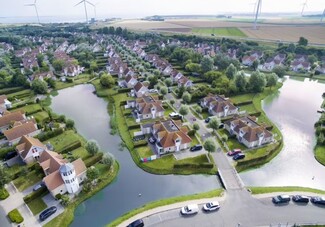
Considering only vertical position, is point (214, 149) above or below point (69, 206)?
above

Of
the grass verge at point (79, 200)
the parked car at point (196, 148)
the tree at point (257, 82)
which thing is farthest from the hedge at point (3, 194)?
the tree at point (257, 82)

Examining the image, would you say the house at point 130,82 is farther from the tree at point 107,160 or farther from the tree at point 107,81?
the tree at point 107,160

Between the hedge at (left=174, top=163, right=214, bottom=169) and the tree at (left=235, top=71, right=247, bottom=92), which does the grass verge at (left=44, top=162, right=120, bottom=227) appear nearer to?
the hedge at (left=174, top=163, right=214, bottom=169)

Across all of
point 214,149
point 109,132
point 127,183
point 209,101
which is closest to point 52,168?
point 127,183

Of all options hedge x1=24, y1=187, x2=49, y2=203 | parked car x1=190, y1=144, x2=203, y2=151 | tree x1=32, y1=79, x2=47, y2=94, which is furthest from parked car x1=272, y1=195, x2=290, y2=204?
tree x1=32, y1=79, x2=47, y2=94

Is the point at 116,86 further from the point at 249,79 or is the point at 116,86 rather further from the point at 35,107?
the point at 249,79
